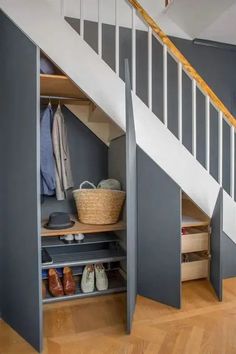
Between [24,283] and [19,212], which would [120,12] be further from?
[24,283]

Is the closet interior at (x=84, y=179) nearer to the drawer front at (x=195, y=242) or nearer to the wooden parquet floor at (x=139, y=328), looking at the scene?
the wooden parquet floor at (x=139, y=328)

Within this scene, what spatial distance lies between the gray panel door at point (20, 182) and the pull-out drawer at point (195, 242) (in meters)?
1.17

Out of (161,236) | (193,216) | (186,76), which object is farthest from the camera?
(186,76)

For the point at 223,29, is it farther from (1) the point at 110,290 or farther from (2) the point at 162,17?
(1) the point at 110,290

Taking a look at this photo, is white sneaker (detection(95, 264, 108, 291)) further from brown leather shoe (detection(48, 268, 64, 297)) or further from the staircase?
the staircase

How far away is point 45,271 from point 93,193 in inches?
30.8

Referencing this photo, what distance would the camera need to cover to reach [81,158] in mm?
2404

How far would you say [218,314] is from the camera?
1.75 meters

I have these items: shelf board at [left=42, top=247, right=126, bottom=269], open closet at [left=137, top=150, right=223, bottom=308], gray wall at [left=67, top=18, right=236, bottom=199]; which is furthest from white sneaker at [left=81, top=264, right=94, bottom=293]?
gray wall at [left=67, top=18, right=236, bottom=199]

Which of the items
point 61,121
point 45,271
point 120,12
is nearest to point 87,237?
point 45,271

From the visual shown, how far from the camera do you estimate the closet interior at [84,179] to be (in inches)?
74.1

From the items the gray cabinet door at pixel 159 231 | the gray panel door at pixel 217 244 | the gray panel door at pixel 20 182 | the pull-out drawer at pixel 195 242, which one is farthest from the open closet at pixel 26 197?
the gray panel door at pixel 217 244

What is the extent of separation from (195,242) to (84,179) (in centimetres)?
113

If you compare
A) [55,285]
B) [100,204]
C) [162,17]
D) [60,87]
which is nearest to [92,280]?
[55,285]
